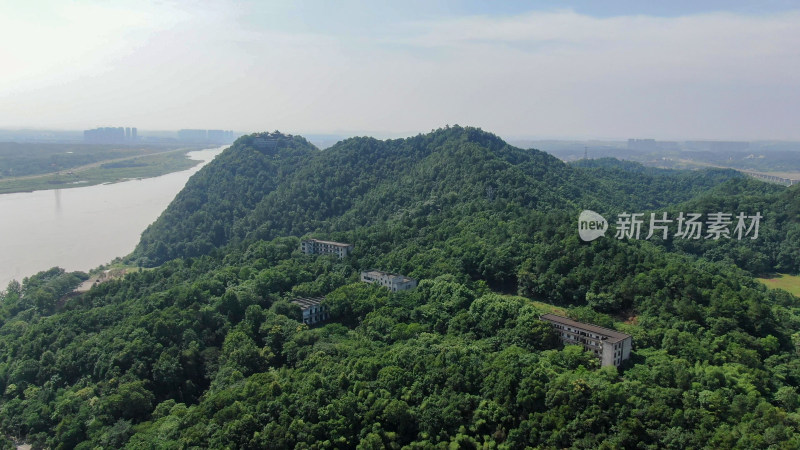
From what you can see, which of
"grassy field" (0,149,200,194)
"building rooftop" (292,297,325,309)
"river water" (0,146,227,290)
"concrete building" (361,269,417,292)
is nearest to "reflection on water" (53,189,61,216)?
"river water" (0,146,227,290)

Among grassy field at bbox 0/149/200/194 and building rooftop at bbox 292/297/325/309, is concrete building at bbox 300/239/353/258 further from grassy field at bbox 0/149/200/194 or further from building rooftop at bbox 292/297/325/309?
grassy field at bbox 0/149/200/194

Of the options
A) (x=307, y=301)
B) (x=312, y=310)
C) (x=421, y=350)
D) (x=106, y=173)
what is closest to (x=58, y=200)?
(x=106, y=173)

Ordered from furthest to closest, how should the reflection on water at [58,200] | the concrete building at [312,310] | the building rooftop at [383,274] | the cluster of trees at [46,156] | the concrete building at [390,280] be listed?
1. the cluster of trees at [46,156]
2. the reflection on water at [58,200]
3. the building rooftop at [383,274]
4. the concrete building at [390,280]
5. the concrete building at [312,310]

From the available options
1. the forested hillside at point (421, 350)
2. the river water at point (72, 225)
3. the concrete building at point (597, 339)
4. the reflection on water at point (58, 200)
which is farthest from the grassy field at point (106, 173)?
the concrete building at point (597, 339)

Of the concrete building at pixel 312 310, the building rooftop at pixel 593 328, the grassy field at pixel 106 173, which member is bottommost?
the concrete building at pixel 312 310

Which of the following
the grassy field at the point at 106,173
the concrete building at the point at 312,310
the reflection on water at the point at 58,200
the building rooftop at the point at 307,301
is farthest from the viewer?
the grassy field at the point at 106,173

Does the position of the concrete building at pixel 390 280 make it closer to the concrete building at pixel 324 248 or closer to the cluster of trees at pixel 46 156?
the concrete building at pixel 324 248
